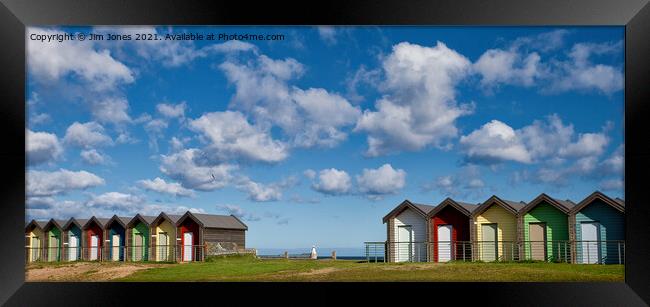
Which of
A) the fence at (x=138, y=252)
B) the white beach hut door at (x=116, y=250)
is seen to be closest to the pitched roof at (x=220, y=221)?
the fence at (x=138, y=252)

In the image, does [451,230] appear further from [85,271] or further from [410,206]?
[85,271]

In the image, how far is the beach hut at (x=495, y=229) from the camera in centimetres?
1758

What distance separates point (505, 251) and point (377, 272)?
429 centimetres

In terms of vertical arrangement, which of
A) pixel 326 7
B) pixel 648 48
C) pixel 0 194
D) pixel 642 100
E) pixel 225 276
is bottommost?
pixel 225 276

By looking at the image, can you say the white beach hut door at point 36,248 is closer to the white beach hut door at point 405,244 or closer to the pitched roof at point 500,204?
the white beach hut door at point 405,244

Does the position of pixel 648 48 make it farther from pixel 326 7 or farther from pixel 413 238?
pixel 413 238

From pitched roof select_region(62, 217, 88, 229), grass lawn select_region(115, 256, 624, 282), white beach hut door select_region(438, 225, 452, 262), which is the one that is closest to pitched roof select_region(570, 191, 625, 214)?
grass lawn select_region(115, 256, 624, 282)

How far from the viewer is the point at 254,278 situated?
14.6m

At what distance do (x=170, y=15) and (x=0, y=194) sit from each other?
2.84 m

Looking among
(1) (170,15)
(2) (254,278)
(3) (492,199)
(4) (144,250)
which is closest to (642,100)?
(1) (170,15)

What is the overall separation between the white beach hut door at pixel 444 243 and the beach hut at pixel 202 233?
242 inches

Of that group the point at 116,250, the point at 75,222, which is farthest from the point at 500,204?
the point at 75,222

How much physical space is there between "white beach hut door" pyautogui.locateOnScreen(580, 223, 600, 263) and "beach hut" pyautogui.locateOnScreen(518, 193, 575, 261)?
0.40m

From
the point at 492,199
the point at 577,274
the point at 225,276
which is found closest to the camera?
the point at 577,274
